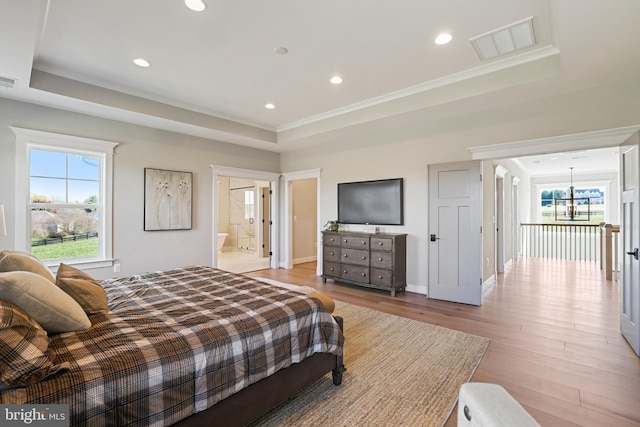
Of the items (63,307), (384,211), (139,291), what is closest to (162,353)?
(63,307)

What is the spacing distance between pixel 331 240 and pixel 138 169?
323 centimetres

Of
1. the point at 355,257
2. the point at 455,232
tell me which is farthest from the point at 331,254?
the point at 455,232

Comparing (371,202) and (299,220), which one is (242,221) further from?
(371,202)

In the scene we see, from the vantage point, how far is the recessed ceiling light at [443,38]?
2641 mm

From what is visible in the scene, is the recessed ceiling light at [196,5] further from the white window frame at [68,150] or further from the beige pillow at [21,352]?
the white window frame at [68,150]

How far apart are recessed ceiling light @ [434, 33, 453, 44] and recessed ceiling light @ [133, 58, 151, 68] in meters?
2.90

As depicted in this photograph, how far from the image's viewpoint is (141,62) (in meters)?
3.14

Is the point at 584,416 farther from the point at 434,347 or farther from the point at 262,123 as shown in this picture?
the point at 262,123

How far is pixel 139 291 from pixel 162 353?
3.71 feet

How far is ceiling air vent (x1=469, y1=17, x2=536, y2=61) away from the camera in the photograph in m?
2.54

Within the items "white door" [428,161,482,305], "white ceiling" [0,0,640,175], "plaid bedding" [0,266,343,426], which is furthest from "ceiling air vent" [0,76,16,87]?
"white door" [428,161,482,305]

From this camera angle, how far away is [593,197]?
32.4ft

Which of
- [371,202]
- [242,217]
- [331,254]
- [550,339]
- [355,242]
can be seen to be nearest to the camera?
[550,339]

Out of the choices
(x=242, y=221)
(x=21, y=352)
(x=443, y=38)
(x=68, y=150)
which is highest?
(x=443, y=38)
